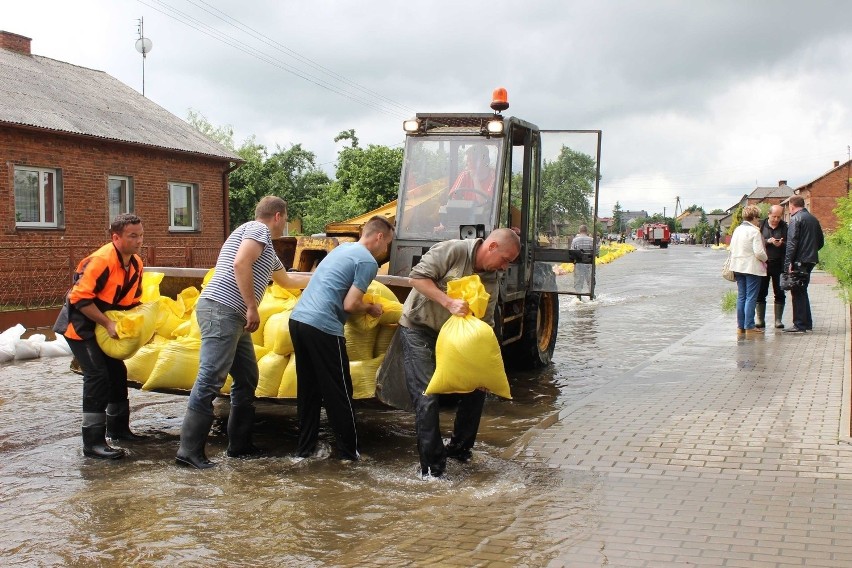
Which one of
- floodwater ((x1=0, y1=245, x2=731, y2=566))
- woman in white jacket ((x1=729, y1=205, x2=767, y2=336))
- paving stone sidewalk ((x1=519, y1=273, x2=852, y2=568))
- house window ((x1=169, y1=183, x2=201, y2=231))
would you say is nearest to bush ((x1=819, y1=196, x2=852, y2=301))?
woman in white jacket ((x1=729, y1=205, x2=767, y2=336))

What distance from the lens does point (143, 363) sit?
685cm

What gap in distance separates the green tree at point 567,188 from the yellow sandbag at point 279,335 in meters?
3.90

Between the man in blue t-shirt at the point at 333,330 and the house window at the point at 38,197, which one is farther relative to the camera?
the house window at the point at 38,197

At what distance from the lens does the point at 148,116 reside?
23.2m

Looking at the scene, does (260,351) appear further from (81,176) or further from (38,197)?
(81,176)

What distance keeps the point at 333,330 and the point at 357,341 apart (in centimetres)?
60

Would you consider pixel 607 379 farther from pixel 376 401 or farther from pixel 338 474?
pixel 338 474

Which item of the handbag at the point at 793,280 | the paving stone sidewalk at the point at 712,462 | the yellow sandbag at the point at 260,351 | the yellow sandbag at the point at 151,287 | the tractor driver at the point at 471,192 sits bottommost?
the paving stone sidewalk at the point at 712,462

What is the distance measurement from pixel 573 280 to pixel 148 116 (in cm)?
1662

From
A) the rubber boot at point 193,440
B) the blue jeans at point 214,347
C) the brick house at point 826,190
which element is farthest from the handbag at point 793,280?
the brick house at point 826,190

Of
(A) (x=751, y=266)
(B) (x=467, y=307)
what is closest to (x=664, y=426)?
(B) (x=467, y=307)

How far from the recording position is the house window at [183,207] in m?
22.9

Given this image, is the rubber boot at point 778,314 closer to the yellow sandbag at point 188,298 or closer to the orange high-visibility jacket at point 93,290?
the yellow sandbag at point 188,298

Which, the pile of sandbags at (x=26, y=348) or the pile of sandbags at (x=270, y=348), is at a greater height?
the pile of sandbags at (x=270, y=348)
